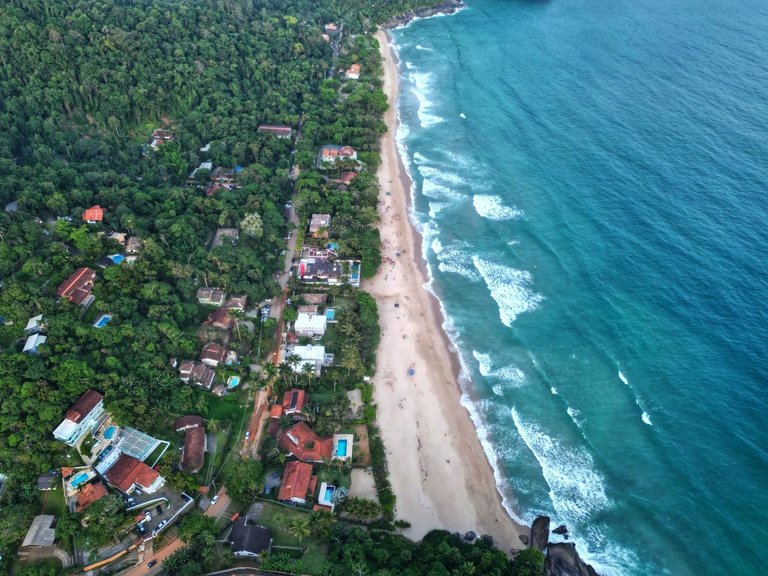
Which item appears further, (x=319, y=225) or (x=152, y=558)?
(x=319, y=225)

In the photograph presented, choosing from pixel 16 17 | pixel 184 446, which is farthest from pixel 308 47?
pixel 184 446

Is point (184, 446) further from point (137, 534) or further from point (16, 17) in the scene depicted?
point (16, 17)

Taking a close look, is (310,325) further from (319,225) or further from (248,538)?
(248,538)

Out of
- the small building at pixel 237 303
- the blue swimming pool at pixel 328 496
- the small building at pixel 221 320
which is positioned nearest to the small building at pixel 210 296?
the small building at pixel 237 303

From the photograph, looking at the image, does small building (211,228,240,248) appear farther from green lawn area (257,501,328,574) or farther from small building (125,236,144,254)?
green lawn area (257,501,328,574)

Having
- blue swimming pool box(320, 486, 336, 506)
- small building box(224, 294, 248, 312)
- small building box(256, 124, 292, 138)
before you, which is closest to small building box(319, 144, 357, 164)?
small building box(256, 124, 292, 138)

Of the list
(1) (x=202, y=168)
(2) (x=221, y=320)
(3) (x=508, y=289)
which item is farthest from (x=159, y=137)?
(3) (x=508, y=289)
